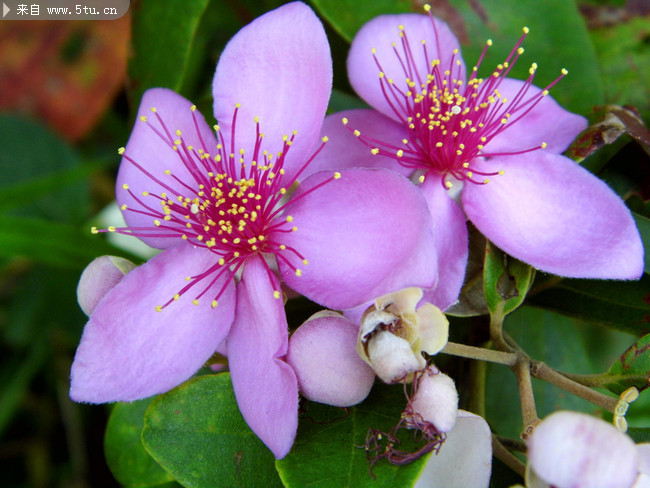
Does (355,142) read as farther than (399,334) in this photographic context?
Yes

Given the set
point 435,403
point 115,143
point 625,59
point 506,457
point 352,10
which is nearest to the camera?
point 435,403

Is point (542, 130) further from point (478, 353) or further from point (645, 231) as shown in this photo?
Result: point (478, 353)

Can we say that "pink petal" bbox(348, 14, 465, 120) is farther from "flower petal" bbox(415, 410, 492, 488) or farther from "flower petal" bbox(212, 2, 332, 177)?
"flower petal" bbox(415, 410, 492, 488)

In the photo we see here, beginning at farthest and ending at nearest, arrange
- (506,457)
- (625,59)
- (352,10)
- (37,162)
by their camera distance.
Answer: (37,162)
(625,59)
(352,10)
(506,457)

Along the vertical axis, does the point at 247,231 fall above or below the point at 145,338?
above

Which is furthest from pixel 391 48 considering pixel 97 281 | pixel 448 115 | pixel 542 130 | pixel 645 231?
pixel 97 281

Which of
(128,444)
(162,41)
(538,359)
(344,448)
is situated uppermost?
(162,41)

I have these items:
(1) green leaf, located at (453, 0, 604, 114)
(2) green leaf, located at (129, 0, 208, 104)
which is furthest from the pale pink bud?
(2) green leaf, located at (129, 0, 208, 104)

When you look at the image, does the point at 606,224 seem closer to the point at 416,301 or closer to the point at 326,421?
the point at 416,301

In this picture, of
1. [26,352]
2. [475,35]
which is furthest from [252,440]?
[26,352]
